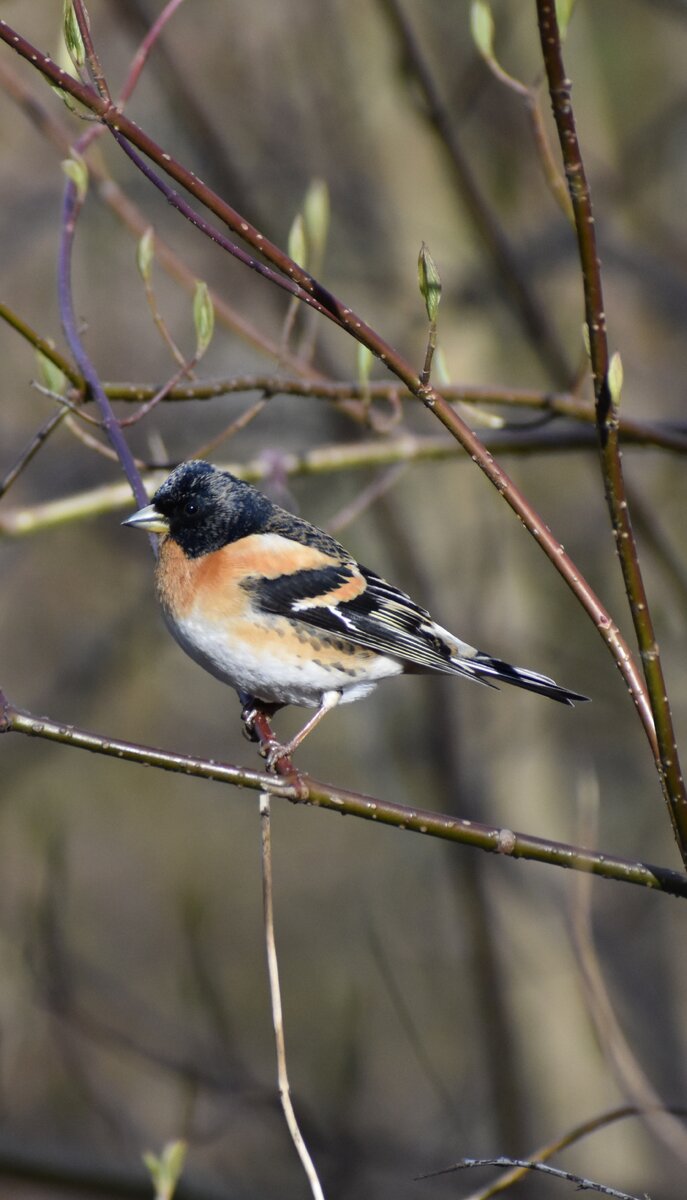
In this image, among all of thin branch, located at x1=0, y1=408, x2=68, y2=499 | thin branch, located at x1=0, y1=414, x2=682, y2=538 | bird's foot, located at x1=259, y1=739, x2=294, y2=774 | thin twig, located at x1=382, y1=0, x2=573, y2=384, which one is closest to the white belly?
bird's foot, located at x1=259, y1=739, x2=294, y2=774

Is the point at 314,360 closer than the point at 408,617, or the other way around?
the point at 408,617

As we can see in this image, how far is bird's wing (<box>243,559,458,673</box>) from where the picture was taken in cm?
285

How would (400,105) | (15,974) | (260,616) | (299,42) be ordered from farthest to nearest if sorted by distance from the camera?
(15,974) → (299,42) → (400,105) → (260,616)

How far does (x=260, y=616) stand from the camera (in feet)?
9.12

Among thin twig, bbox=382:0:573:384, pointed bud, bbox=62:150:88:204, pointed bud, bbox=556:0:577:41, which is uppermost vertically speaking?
thin twig, bbox=382:0:573:384

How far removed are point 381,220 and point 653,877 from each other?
170 inches

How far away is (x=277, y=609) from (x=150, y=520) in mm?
377

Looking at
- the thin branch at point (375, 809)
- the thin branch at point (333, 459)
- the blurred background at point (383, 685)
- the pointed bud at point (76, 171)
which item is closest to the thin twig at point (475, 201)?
the blurred background at point (383, 685)

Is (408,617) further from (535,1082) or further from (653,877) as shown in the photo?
(535,1082)

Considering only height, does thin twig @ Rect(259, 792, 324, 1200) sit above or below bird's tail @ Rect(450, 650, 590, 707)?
below

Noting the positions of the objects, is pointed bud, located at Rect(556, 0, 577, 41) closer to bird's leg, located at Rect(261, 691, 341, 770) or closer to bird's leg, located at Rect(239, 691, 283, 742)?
→ bird's leg, located at Rect(261, 691, 341, 770)

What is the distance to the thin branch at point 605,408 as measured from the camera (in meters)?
1.34

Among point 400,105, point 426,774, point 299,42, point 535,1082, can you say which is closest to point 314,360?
point 400,105

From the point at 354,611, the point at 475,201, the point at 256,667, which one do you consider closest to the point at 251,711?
the point at 256,667
